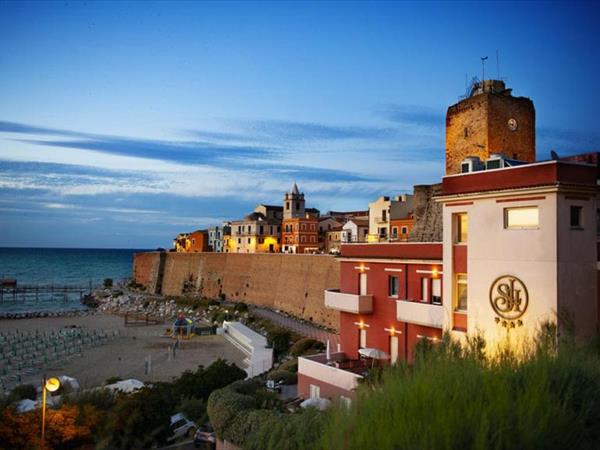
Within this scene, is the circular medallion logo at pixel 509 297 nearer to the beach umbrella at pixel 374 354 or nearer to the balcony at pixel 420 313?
the balcony at pixel 420 313

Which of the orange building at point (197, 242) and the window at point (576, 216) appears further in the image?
the orange building at point (197, 242)

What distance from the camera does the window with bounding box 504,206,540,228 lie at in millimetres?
12406

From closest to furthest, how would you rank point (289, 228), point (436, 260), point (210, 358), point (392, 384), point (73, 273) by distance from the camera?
point (392, 384) < point (436, 260) < point (210, 358) < point (289, 228) < point (73, 273)

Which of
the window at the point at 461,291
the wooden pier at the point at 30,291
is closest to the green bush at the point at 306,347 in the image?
the window at the point at 461,291

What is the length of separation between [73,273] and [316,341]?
12427cm

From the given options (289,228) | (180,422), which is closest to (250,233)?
(289,228)

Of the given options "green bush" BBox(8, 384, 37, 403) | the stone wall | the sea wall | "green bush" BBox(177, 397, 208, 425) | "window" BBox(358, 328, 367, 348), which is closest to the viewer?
"window" BBox(358, 328, 367, 348)

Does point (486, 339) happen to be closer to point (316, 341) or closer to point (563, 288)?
point (563, 288)

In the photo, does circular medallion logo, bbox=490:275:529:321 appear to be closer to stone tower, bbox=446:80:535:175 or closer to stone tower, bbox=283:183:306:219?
stone tower, bbox=446:80:535:175

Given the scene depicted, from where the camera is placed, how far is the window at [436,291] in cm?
1580

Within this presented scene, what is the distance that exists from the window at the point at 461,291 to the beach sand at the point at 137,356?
680 inches

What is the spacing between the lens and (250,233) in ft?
263

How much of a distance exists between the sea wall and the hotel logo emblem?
29429mm

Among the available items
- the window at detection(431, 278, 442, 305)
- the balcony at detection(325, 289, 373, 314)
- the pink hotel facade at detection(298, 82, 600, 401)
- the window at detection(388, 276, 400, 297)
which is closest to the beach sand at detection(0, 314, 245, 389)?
the balcony at detection(325, 289, 373, 314)
